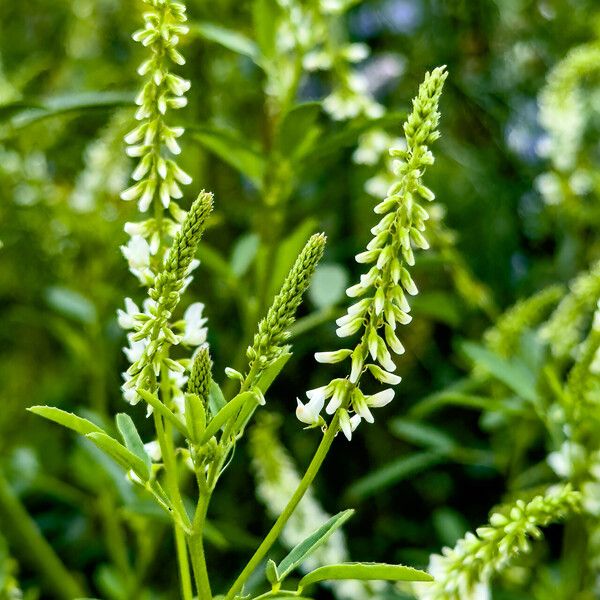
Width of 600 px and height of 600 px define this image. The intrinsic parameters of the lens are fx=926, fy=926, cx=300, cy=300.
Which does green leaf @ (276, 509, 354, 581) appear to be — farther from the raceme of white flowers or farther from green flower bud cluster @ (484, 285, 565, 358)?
green flower bud cluster @ (484, 285, 565, 358)

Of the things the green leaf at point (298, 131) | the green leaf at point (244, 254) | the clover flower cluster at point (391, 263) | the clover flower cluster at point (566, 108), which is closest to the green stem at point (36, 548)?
the green leaf at point (244, 254)

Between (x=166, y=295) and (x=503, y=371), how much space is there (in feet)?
1.55

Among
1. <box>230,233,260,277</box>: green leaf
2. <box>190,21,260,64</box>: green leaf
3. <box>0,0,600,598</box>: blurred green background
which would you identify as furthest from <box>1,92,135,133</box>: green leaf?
<box>230,233,260,277</box>: green leaf

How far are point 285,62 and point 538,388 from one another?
47cm

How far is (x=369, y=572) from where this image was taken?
53 cm

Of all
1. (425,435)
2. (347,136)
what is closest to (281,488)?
(425,435)

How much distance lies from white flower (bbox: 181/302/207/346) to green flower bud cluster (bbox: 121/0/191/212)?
71mm

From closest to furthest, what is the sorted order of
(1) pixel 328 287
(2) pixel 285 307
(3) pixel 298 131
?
(2) pixel 285 307
(3) pixel 298 131
(1) pixel 328 287

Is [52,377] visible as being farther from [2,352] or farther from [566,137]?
[566,137]

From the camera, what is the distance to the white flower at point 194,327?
22.9 inches

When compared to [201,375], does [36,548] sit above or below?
below

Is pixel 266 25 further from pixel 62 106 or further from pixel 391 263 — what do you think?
pixel 391 263

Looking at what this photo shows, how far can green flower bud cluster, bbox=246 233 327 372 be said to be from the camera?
471 millimetres

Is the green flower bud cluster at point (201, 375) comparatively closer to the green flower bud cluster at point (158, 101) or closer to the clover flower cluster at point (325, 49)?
the green flower bud cluster at point (158, 101)
